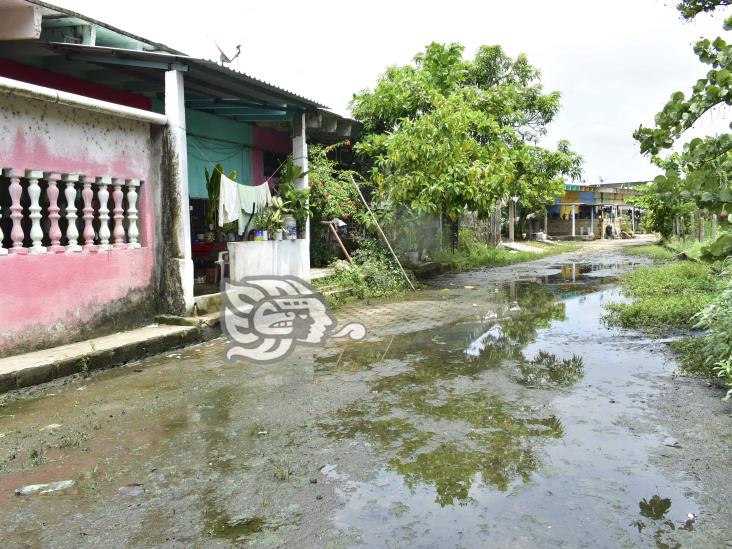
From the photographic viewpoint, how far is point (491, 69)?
24.3 metres

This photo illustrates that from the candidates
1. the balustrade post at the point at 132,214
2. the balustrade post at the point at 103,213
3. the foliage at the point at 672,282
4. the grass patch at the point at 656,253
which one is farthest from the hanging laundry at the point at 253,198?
the grass patch at the point at 656,253

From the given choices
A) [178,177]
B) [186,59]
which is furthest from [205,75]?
[178,177]

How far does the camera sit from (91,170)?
696 cm

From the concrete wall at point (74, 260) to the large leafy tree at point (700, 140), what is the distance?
19.2 ft

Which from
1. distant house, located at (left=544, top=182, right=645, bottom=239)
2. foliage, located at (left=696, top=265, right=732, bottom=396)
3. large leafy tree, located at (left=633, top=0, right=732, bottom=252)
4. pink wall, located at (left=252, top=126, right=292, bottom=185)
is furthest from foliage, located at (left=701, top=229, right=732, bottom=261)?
distant house, located at (left=544, top=182, right=645, bottom=239)

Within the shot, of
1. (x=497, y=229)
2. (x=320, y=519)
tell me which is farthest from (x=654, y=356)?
(x=497, y=229)

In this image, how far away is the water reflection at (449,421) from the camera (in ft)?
11.7

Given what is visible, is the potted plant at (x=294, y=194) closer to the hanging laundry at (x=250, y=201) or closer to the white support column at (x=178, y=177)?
the hanging laundry at (x=250, y=201)

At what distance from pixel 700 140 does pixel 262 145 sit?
1009cm

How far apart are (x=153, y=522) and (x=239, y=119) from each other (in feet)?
34.0

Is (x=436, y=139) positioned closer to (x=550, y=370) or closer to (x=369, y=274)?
(x=369, y=274)

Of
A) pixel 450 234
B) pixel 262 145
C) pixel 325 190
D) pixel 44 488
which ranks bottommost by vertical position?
pixel 44 488

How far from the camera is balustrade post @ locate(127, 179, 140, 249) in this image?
753 cm

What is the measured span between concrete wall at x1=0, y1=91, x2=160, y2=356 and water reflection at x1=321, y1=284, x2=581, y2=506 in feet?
9.71
